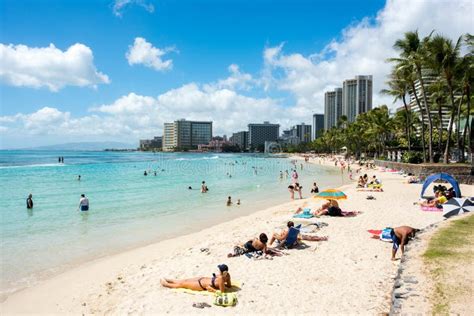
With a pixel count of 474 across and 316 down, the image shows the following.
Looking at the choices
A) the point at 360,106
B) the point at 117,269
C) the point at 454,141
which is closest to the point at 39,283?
the point at 117,269

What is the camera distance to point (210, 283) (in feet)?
24.9

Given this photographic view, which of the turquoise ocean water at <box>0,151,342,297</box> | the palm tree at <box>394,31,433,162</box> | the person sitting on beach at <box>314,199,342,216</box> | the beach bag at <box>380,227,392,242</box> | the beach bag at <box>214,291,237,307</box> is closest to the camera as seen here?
the beach bag at <box>214,291,237,307</box>

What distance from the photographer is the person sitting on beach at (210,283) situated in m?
7.40

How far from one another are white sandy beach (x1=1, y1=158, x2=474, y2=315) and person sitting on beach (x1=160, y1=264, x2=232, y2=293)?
24 cm

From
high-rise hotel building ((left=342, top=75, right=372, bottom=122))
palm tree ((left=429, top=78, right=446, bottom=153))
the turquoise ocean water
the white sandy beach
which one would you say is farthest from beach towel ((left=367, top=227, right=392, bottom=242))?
high-rise hotel building ((left=342, top=75, right=372, bottom=122))

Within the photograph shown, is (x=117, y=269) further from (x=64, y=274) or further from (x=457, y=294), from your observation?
(x=457, y=294)

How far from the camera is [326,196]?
1700cm

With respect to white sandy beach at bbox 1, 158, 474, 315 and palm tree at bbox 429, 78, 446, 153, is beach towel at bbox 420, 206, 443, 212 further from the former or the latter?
palm tree at bbox 429, 78, 446, 153

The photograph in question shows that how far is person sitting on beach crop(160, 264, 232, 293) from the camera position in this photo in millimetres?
7399

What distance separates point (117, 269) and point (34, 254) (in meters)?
3.73

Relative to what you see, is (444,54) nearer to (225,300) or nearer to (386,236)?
(386,236)

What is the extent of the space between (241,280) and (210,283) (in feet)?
2.88

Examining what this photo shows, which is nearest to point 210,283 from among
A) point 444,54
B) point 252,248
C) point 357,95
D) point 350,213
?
point 252,248

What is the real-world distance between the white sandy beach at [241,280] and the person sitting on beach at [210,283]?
0.78 feet
